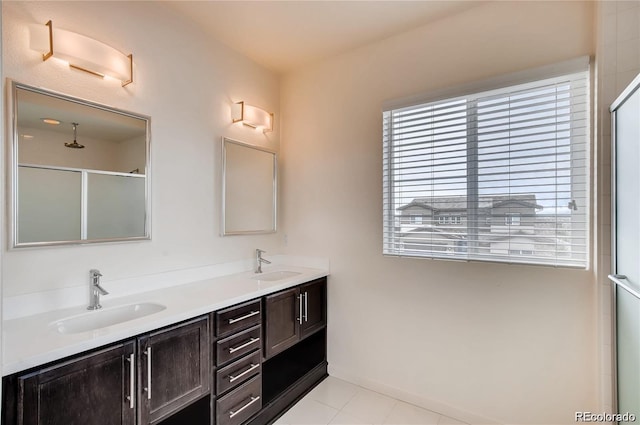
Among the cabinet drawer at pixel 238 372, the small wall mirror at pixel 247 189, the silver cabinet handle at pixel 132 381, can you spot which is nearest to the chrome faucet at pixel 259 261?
the small wall mirror at pixel 247 189

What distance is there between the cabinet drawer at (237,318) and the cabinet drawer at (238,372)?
0.65 feet

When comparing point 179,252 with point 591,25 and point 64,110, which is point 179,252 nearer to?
point 64,110

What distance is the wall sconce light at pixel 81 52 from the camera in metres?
1.54

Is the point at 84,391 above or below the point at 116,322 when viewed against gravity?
below

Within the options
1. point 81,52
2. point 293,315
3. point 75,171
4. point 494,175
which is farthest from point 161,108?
point 494,175

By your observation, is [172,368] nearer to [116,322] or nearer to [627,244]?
[116,322]

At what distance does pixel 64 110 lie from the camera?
1.65 metres

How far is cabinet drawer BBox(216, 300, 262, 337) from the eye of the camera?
1760 millimetres

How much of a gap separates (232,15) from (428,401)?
301 centimetres

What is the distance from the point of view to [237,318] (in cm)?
186

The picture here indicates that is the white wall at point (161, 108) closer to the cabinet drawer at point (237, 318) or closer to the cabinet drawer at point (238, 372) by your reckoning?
the cabinet drawer at point (237, 318)

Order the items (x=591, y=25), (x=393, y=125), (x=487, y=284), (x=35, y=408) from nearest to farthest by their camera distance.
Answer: (x=35, y=408)
(x=591, y=25)
(x=487, y=284)
(x=393, y=125)

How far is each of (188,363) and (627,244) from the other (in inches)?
84.9

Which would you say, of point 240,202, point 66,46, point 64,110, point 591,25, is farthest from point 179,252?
point 591,25
